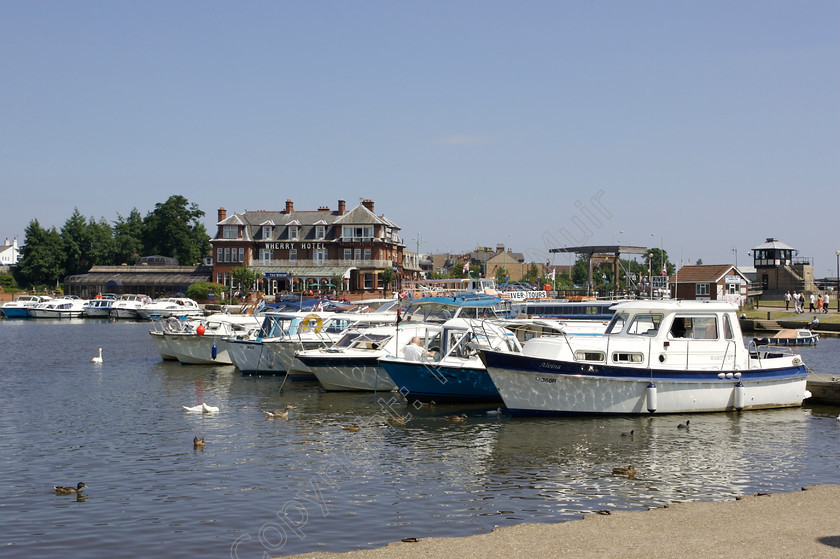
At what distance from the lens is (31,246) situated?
12344 cm

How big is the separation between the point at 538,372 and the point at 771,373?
325 inches

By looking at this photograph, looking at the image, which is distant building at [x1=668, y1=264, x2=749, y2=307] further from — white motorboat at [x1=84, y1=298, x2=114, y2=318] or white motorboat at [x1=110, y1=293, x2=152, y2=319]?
white motorboat at [x1=84, y1=298, x2=114, y2=318]

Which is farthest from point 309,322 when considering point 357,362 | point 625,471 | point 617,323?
point 625,471

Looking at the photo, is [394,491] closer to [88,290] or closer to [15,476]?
[15,476]

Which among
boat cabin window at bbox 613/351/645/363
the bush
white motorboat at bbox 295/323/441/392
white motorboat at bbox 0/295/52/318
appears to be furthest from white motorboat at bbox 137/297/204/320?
boat cabin window at bbox 613/351/645/363

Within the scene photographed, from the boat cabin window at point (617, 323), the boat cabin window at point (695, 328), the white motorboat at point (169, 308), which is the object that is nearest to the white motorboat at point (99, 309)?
the white motorboat at point (169, 308)

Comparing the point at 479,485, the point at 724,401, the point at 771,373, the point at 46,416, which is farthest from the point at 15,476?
the point at 771,373

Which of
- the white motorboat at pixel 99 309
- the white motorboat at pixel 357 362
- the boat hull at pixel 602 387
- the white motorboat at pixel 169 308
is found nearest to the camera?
the boat hull at pixel 602 387

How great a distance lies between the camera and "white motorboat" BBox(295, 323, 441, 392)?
3117 centimetres

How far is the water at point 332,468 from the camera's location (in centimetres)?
1515

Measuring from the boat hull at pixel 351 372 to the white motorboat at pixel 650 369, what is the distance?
7.33 metres

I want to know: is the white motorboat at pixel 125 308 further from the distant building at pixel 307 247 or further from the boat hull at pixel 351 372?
the boat hull at pixel 351 372

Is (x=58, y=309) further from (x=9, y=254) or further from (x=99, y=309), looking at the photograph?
(x=9, y=254)

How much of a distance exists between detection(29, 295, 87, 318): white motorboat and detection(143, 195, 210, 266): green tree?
32280 millimetres
